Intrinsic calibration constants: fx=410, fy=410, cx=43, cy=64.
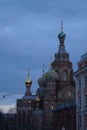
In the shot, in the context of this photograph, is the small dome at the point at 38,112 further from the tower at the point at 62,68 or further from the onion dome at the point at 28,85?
the onion dome at the point at 28,85

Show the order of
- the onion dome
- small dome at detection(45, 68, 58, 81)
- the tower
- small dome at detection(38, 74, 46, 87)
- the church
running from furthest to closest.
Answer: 1. the onion dome
2. small dome at detection(38, 74, 46, 87)
3. the tower
4. small dome at detection(45, 68, 58, 81)
5. the church

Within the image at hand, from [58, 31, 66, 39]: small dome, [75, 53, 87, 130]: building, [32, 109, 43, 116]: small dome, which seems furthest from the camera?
[58, 31, 66, 39]: small dome

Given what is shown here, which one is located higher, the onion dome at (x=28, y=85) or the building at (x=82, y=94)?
the onion dome at (x=28, y=85)

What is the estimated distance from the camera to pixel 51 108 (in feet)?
328

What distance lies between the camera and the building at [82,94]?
53875 millimetres

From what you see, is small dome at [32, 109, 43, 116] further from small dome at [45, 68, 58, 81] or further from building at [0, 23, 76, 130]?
small dome at [45, 68, 58, 81]

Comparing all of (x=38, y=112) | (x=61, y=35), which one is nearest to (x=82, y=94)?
(x=38, y=112)

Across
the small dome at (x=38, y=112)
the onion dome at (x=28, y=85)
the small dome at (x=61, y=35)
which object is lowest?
the small dome at (x=38, y=112)

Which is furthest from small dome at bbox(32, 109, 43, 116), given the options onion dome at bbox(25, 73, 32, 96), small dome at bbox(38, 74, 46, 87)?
onion dome at bbox(25, 73, 32, 96)

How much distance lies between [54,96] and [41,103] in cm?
766

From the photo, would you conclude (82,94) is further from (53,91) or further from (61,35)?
(61,35)

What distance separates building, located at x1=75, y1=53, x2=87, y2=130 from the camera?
5388 centimetres

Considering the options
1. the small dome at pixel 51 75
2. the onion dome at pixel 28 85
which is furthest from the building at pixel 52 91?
the onion dome at pixel 28 85

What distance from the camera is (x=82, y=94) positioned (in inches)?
2165
